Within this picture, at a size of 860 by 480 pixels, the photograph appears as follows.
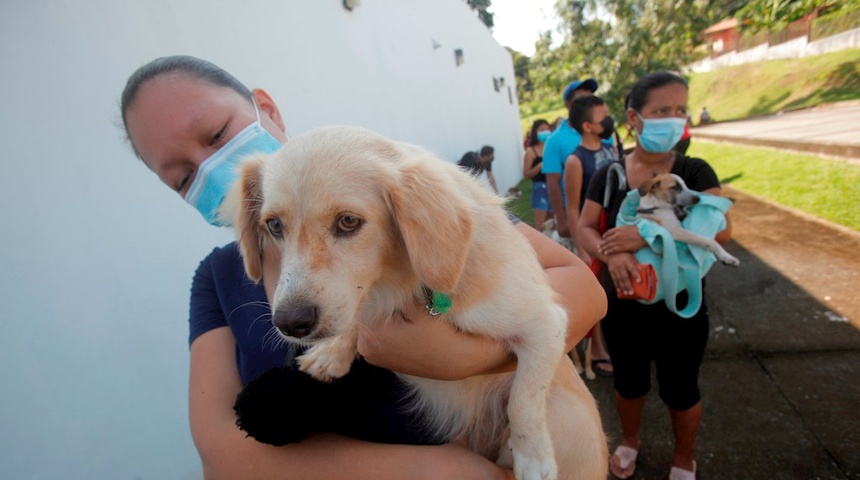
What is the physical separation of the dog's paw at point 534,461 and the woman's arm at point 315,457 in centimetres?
11

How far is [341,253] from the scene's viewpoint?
131 centimetres

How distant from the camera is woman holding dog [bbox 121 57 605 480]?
1320 millimetres

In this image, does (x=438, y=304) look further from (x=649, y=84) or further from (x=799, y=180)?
A: (x=799, y=180)

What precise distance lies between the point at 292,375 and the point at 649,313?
236cm

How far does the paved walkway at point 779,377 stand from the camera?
3023 mm

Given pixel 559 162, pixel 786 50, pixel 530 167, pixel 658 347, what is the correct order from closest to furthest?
1. pixel 658 347
2. pixel 559 162
3. pixel 530 167
4. pixel 786 50

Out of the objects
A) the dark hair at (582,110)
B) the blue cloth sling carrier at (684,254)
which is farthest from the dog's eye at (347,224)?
the dark hair at (582,110)

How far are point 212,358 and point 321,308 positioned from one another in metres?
0.65

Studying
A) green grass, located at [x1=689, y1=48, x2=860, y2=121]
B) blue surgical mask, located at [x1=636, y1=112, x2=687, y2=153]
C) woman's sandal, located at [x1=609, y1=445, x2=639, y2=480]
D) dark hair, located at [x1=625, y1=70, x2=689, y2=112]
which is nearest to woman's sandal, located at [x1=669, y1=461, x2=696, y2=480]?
woman's sandal, located at [x1=609, y1=445, x2=639, y2=480]

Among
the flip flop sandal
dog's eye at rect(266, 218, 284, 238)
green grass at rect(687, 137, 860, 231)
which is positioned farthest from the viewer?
green grass at rect(687, 137, 860, 231)

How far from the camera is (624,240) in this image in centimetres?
276

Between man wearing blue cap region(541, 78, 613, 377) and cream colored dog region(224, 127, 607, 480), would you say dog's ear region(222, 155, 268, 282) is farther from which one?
man wearing blue cap region(541, 78, 613, 377)

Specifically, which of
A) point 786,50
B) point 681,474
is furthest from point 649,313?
point 786,50

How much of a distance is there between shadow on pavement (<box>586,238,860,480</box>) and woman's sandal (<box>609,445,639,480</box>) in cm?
8
